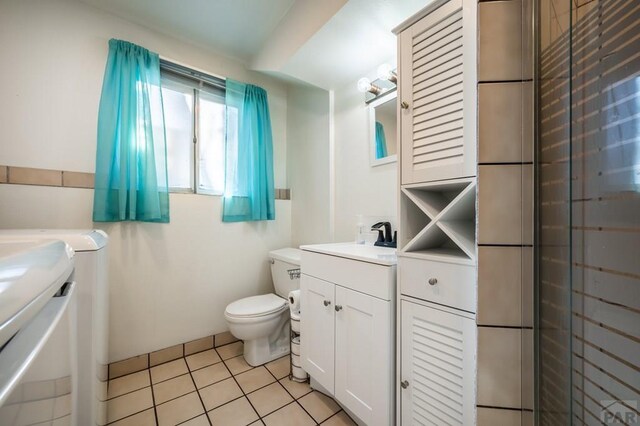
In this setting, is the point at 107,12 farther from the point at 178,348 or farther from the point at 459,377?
the point at 459,377

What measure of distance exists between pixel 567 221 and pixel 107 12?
2484 millimetres

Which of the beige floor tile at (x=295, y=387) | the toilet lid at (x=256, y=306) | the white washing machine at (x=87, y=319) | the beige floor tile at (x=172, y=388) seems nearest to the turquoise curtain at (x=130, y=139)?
the white washing machine at (x=87, y=319)

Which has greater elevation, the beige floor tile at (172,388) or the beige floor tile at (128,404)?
the beige floor tile at (128,404)

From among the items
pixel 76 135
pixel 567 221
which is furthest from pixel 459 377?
pixel 76 135

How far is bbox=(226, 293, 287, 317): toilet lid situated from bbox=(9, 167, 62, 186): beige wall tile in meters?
1.25

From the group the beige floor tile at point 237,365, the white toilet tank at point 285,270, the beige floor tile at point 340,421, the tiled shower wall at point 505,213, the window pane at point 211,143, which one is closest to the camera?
the tiled shower wall at point 505,213

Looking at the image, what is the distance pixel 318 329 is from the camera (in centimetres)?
131

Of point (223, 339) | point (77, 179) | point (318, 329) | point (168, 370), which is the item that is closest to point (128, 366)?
point (168, 370)

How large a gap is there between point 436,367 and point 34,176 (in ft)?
7.12

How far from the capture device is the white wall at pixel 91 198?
4.33 ft

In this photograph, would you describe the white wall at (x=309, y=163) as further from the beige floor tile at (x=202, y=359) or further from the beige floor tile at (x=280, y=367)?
the beige floor tile at (x=202, y=359)

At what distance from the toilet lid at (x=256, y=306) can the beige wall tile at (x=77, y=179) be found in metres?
1.16

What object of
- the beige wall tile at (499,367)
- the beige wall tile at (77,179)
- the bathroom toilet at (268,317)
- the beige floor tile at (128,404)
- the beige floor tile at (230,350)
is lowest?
the beige floor tile at (230,350)

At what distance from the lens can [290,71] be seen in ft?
5.63
